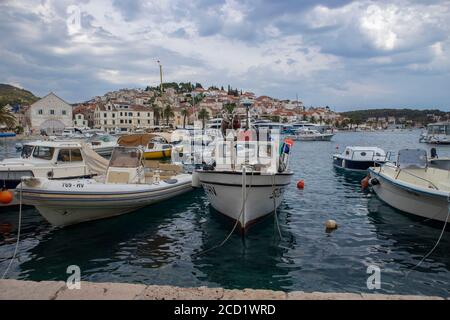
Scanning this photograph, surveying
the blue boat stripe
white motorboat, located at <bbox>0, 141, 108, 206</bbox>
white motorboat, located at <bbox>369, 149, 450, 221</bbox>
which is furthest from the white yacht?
white motorboat, located at <bbox>0, 141, 108, 206</bbox>

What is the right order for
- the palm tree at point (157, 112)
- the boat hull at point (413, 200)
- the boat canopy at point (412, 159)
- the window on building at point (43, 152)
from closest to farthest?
1. the boat hull at point (413, 200)
2. the boat canopy at point (412, 159)
3. the window on building at point (43, 152)
4. the palm tree at point (157, 112)

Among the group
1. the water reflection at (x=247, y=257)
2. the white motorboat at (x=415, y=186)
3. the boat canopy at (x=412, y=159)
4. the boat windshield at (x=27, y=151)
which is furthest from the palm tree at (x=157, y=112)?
the water reflection at (x=247, y=257)

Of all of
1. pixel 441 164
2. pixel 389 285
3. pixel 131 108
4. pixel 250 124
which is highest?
pixel 131 108

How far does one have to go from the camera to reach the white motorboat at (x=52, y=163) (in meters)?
15.4

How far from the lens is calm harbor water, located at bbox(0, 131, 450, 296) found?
884cm

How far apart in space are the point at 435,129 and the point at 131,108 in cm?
8165

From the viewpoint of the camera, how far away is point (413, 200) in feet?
45.4

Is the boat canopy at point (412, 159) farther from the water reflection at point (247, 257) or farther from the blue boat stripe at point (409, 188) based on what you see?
the water reflection at point (247, 257)

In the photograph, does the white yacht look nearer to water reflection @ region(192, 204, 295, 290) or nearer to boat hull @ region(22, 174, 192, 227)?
water reflection @ region(192, 204, 295, 290)

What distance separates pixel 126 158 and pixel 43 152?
470 centimetres

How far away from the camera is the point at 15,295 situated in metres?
5.19

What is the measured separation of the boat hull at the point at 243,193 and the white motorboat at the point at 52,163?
6.92 metres

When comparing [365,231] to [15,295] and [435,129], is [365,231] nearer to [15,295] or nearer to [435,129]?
[15,295]

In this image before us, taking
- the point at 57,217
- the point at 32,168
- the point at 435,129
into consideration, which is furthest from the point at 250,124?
the point at 435,129
